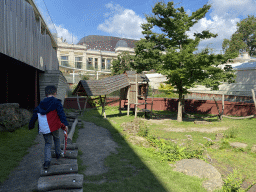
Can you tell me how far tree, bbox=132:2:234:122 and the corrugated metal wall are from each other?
752cm

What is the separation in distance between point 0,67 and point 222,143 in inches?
474

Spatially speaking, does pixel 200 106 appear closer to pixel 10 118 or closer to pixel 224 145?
pixel 224 145

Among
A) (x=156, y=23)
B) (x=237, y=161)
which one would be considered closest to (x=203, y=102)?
(x=156, y=23)

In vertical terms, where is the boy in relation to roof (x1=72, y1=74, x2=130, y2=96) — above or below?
below

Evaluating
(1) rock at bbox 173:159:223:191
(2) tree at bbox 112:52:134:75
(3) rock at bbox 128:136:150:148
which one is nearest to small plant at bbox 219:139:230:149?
(1) rock at bbox 173:159:223:191

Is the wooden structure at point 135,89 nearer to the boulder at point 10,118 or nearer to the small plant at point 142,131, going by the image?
the small plant at point 142,131

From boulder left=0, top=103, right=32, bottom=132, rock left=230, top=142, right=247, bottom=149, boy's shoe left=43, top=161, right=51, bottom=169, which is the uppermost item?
boulder left=0, top=103, right=32, bottom=132

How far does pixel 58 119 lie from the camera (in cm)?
413

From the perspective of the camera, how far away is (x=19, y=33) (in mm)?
7137

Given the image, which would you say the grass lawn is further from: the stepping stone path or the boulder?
the boulder

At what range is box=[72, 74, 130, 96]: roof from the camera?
13215 millimetres

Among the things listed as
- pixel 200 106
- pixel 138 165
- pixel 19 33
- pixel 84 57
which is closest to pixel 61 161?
pixel 138 165

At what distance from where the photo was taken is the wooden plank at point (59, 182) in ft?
11.7

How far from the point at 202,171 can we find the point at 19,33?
7.72 m
